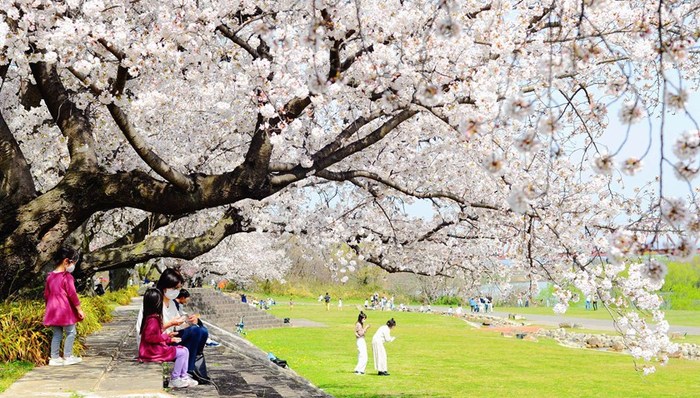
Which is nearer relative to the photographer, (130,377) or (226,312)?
(130,377)

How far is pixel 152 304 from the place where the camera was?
7898mm

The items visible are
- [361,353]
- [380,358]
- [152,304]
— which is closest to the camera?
[152,304]

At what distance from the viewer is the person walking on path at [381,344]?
17969 mm

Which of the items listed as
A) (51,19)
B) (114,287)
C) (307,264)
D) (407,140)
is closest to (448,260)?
(407,140)

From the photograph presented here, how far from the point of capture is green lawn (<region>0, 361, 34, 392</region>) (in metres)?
7.04

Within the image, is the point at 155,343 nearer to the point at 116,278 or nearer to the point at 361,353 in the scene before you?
the point at 361,353

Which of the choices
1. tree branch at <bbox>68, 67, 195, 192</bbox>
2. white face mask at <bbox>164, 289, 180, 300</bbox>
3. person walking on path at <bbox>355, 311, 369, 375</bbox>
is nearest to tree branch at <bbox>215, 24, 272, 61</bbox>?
tree branch at <bbox>68, 67, 195, 192</bbox>

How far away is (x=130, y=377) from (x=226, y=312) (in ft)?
89.3

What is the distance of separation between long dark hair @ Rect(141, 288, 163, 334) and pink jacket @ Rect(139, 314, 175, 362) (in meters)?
0.04

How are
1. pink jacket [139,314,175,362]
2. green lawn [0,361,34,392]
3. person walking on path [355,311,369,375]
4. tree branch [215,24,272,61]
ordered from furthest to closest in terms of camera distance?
person walking on path [355,311,369,375], tree branch [215,24,272,61], pink jacket [139,314,175,362], green lawn [0,361,34,392]

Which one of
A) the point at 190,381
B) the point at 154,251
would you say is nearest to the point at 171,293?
the point at 190,381

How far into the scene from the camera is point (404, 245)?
12828 millimetres

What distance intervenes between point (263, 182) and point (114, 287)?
24617 mm

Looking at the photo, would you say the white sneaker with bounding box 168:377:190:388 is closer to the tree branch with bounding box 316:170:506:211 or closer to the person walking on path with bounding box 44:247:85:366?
the person walking on path with bounding box 44:247:85:366
